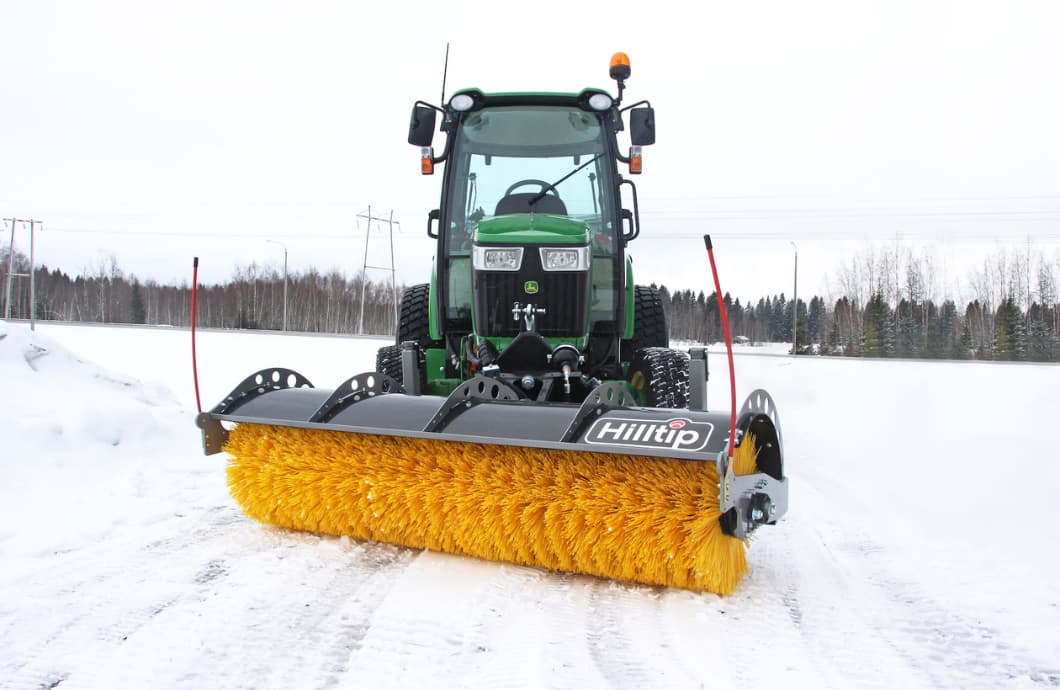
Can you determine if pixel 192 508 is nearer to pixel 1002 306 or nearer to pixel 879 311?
pixel 879 311

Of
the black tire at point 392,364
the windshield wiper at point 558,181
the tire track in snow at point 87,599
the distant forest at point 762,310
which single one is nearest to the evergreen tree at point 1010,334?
the distant forest at point 762,310

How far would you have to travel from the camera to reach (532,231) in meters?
4.42

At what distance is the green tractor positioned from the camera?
4.40m

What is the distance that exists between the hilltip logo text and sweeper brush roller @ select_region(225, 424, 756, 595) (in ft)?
0.46

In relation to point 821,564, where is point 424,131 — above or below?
above

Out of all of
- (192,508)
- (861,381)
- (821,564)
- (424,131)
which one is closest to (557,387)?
(821,564)

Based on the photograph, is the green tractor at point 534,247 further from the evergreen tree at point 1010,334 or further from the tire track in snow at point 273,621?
the evergreen tree at point 1010,334

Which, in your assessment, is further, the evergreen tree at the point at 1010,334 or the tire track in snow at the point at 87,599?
the evergreen tree at the point at 1010,334

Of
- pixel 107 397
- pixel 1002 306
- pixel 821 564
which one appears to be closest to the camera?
pixel 821 564

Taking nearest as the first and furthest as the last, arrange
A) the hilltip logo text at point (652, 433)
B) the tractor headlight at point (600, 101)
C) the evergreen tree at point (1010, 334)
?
1. the hilltip logo text at point (652, 433)
2. the tractor headlight at point (600, 101)
3. the evergreen tree at point (1010, 334)

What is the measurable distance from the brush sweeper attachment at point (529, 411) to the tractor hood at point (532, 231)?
0.5 inches

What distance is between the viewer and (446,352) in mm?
5219

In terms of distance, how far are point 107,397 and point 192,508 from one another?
270 centimetres

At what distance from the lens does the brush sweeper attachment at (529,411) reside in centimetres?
288
